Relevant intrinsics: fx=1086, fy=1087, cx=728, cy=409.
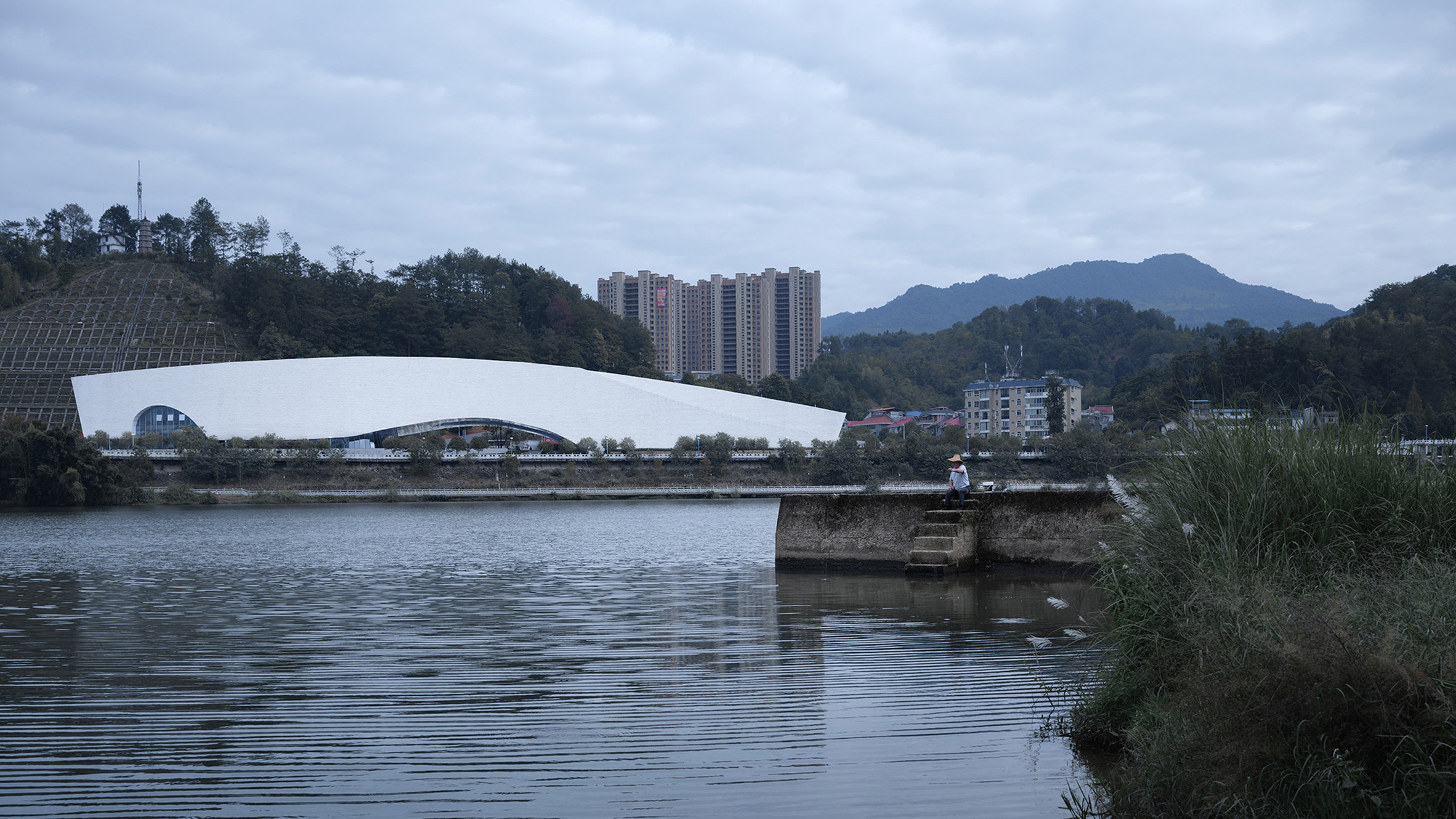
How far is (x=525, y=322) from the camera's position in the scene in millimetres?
104688

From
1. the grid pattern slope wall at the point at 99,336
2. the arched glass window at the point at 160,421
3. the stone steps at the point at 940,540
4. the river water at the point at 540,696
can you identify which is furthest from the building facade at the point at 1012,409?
the river water at the point at 540,696

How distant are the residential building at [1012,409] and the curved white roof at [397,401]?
25701 mm

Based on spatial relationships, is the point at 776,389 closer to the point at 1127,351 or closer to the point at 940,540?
the point at 1127,351

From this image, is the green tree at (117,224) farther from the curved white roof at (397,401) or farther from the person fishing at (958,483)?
the person fishing at (958,483)

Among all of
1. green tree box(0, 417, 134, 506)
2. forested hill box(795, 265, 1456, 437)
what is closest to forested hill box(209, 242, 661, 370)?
forested hill box(795, 265, 1456, 437)

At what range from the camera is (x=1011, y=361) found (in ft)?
410

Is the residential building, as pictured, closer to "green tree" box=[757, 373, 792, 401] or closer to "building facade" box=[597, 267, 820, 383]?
"green tree" box=[757, 373, 792, 401]

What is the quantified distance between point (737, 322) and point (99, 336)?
8498 centimetres

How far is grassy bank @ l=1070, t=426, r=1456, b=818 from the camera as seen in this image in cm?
306

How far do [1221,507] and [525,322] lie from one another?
→ 10241 centimetres

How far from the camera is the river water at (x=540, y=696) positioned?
168 inches

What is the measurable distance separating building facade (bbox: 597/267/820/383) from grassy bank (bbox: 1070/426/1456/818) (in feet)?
480

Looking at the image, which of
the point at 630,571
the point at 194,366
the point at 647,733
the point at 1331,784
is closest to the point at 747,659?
the point at 647,733

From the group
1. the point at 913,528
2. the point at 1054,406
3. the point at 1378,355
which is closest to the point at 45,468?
the point at 913,528
